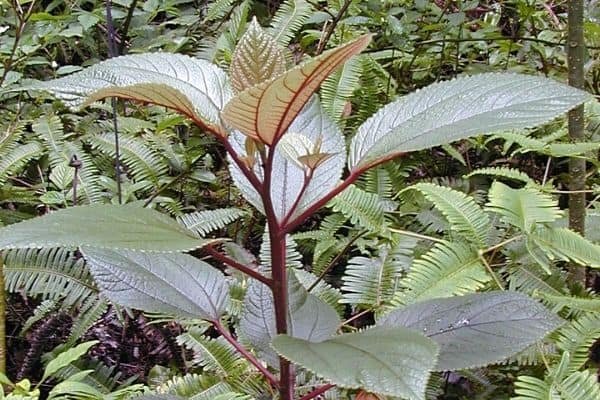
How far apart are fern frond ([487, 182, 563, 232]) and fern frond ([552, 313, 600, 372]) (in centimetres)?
19

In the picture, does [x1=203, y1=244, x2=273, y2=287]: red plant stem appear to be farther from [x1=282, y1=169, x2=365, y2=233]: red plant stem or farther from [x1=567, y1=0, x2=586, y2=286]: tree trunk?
[x1=567, y1=0, x2=586, y2=286]: tree trunk

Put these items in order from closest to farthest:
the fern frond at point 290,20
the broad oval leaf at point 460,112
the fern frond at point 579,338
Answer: the broad oval leaf at point 460,112 → the fern frond at point 579,338 → the fern frond at point 290,20

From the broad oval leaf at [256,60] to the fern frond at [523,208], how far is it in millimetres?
695

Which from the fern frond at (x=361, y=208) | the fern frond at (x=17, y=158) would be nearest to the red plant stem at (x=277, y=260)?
the fern frond at (x=361, y=208)

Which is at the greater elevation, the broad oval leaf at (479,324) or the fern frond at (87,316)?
the broad oval leaf at (479,324)

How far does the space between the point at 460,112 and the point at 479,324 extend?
26 cm

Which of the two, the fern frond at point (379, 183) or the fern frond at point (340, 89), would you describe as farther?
the fern frond at point (340, 89)

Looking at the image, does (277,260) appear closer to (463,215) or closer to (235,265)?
(235,265)

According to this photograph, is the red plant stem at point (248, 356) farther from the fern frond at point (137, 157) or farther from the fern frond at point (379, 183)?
the fern frond at point (137, 157)

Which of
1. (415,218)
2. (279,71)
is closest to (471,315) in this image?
(279,71)

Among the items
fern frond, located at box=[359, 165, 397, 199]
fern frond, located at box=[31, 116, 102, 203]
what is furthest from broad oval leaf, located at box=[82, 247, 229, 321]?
fern frond, located at box=[31, 116, 102, 203]

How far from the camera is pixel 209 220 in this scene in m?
1.73

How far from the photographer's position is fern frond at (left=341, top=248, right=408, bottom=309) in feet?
4.22

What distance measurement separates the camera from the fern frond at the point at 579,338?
1.04 meters
